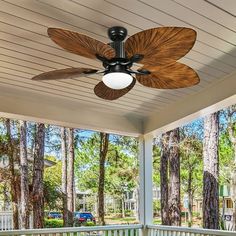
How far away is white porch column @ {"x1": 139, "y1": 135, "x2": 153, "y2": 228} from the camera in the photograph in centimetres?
505

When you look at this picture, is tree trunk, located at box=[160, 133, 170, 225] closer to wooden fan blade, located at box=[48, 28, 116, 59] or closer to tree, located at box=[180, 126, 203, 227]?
tree, located at box=[180, 126, 203, 227]

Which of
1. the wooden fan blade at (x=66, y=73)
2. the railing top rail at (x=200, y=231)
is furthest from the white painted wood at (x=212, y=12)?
the railing top rail at (x=200, y=231)

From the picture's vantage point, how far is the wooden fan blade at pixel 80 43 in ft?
6.48

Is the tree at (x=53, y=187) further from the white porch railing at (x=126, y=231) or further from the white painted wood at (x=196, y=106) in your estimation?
the white painted wood at (x=196, y=106)

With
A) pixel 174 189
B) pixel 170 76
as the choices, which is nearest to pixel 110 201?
pixel 174 189

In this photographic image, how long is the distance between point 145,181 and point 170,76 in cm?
290

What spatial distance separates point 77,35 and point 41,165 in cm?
612

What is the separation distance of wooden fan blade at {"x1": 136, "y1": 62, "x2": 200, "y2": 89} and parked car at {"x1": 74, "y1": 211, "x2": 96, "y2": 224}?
572 cm

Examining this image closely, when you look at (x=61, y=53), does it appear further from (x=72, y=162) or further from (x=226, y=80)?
(x=72, y=162)

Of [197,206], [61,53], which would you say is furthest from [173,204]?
[61,53]

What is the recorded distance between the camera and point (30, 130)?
7957 mm

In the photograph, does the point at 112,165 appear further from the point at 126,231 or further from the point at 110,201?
the point at 126,231

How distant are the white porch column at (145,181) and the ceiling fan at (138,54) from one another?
2604 millimetres

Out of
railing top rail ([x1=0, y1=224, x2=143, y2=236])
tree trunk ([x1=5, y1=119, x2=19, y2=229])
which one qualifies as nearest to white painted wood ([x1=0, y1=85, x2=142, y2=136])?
railing top rail ([x1=0, y1=224, x2=143, y2=236])
